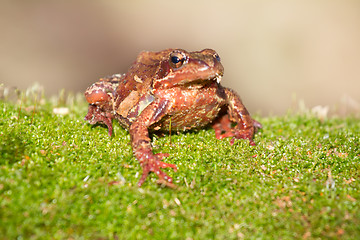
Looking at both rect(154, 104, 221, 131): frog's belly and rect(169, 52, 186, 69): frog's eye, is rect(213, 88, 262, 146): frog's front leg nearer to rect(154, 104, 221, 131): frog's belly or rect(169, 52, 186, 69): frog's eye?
rect(154, 104, 221, 131): frog's belly

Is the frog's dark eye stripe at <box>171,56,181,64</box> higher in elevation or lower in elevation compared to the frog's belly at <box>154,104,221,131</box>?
higher

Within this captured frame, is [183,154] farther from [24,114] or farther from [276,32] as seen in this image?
[276,32]

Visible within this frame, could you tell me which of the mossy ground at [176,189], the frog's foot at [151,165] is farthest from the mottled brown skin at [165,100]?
the mossy ground at [176,189]

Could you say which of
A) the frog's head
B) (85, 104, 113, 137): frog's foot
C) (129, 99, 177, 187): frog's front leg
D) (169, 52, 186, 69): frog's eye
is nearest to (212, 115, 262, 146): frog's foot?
the frog's head

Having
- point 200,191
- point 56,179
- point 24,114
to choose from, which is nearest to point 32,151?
point 56,179

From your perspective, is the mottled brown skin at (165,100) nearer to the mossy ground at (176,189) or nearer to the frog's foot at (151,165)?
the frog's foot at (151,165)

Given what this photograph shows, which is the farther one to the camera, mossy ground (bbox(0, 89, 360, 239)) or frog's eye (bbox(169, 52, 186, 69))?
frog's eye (bbox(169, 52, 186, 69))
